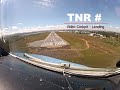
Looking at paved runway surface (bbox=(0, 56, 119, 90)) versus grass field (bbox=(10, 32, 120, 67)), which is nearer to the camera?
paved runway surface (bbox=(0, 56, 119, 90))

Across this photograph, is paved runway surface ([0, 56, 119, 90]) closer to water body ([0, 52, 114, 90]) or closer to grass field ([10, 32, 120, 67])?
water body ([0, 52, 114, 90])

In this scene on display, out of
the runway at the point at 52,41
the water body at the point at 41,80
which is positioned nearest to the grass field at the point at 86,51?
the runway at the point at 52,41

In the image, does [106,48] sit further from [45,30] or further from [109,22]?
[45,30]

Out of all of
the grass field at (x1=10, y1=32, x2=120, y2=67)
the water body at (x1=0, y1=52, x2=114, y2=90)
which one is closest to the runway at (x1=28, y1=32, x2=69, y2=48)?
the grass field at (x1=10, y1=32, x2=120, y2=67)

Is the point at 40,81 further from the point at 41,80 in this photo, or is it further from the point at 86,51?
the point at 86,51

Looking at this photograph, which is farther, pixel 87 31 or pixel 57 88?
pixel 87 31

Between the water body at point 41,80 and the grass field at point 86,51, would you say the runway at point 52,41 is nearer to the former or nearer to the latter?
the grass field at point 86,51

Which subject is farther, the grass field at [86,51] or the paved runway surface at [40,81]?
the grass field at [86,51]

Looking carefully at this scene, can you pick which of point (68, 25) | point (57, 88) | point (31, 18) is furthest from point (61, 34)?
point (57, 88)
